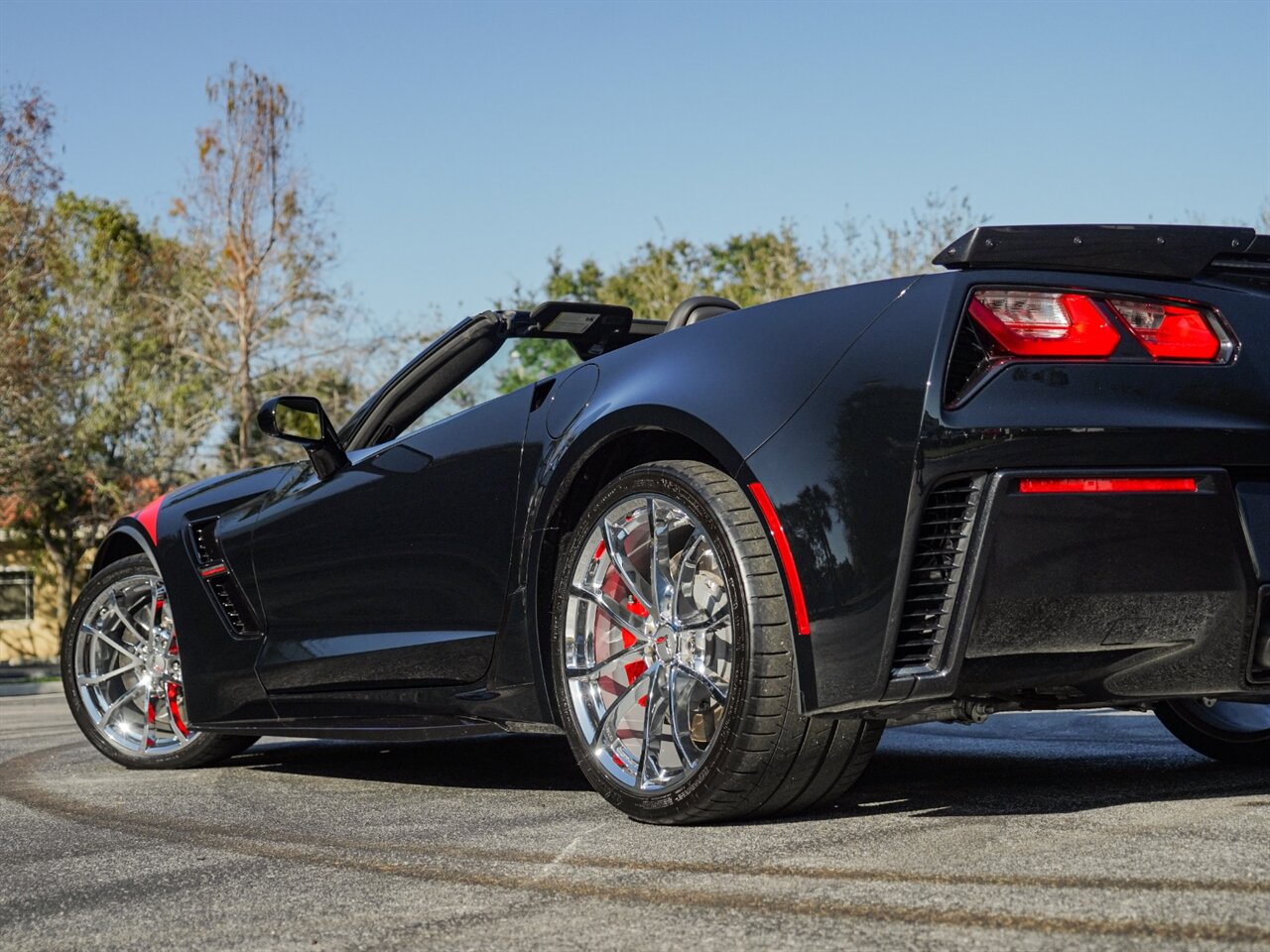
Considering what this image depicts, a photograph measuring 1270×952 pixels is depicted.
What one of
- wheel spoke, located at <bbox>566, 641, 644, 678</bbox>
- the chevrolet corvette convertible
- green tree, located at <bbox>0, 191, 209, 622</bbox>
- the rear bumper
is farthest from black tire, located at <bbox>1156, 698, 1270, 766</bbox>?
green tree, located at <bbox>0, 191, 209, 622</bbox>

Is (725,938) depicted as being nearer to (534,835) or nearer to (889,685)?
(889,685)

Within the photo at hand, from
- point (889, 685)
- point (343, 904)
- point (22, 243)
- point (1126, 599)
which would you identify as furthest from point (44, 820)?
point (22, 243)

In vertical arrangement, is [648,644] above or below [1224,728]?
above

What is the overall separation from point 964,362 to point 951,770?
181 cm

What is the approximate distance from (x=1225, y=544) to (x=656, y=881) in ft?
4.21

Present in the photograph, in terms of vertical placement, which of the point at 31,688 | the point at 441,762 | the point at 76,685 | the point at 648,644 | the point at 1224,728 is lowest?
the point at 31,688

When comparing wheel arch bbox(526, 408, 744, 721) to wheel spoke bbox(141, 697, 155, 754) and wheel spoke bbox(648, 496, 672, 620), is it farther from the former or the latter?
wheel spoke bbox(141, 697, 155, 754)

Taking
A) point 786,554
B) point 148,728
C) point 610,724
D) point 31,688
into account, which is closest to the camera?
point 786,554

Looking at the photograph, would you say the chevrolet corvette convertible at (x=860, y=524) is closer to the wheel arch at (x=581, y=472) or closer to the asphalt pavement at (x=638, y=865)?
the wheel arch at (x=581, y=472)

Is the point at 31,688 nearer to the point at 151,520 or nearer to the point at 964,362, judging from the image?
the point at 151,520

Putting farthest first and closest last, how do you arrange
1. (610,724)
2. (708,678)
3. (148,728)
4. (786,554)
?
1. (148,728)
2. (610,724)
3. (708,678)
4. (786,554)

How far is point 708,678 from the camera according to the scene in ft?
11.0

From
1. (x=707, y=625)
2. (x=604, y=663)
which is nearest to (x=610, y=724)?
(x=604, y=663)

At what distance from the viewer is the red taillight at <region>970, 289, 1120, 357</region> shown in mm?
2982
